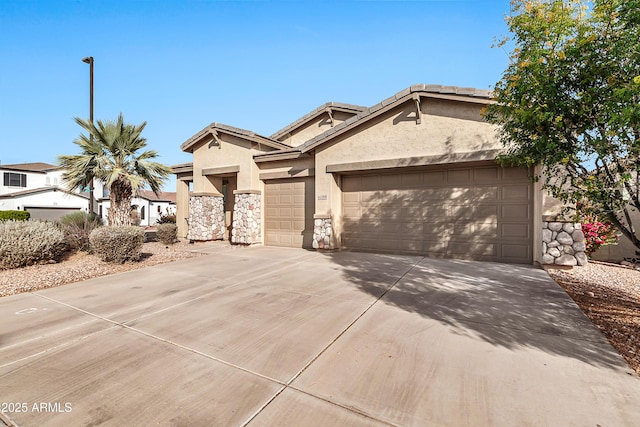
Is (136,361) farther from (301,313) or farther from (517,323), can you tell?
(517,323)

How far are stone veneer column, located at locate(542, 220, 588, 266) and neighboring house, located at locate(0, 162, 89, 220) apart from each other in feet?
113

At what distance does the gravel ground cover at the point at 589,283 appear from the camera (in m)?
3.97

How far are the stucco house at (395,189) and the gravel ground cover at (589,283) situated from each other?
101 centimetres

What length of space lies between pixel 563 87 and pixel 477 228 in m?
5.68

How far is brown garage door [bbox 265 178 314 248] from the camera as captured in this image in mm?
11805

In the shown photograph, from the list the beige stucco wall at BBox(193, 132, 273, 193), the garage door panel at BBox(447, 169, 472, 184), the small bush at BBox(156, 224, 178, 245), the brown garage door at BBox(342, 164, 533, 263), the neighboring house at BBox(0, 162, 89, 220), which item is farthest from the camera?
the neighboring house at BBox(0, 162, 89, 220)

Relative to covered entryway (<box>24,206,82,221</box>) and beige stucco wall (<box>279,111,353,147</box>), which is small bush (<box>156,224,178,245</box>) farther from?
covered entryway (<box>24,206,82,221</box>)

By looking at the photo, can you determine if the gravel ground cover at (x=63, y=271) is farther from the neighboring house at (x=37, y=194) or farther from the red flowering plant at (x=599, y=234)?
the neighboring house at (x=37, y=194)

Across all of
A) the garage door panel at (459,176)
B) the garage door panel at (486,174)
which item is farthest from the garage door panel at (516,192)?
the garage door panel at (459,176)

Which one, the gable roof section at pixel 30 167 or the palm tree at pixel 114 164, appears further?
the gable roof section at pixel 30 167

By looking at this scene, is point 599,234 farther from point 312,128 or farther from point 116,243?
point 116,243

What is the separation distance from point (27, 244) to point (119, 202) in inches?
161

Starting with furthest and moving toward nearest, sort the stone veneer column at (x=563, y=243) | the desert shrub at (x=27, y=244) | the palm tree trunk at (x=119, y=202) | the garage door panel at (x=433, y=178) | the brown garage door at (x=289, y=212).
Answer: the brown garage door at (x=289, y=212) → the palm tree trunk at (x=119, y=202) → the garage door panel at (x=433, y=178) → the stone veneer column at (x=563, y=243) → the desert shrub at (x=27, y=244)

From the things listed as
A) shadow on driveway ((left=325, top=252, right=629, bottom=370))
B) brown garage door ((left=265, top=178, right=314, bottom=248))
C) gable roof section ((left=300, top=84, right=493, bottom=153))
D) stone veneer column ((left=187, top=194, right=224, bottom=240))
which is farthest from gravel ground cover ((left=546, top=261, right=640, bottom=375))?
stone veneer column ((left=187, top=194, right=224, bottom=240))
